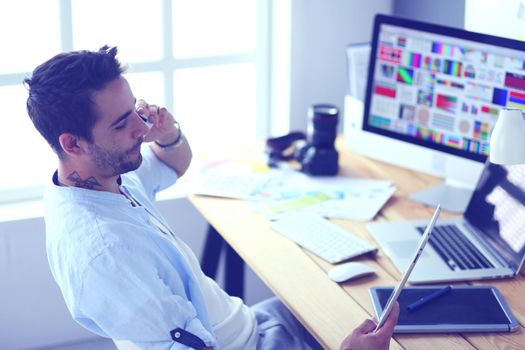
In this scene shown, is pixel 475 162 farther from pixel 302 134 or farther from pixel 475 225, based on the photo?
pixel 302 134

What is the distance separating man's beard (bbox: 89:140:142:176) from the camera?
5.75ft

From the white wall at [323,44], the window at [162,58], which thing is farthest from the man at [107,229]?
the white wall at [323,44]

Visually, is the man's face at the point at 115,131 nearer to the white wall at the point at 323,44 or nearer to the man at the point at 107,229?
the man at the point at 107,229

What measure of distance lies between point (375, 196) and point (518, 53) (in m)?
0.57

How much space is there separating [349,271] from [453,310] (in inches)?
10.6

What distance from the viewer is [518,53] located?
85.4 inches

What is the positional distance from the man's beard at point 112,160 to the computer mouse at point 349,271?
548mm

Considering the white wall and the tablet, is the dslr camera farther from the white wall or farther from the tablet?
the tablet

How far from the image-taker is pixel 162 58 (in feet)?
9.48

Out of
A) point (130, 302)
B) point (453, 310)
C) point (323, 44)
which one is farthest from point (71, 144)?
point (323, 44)

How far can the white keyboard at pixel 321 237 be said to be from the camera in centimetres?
211

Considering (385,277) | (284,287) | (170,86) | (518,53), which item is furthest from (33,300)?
(518,53)

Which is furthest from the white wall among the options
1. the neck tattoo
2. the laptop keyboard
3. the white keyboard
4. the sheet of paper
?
the neck tattoo

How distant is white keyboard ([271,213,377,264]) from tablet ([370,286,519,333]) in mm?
192
